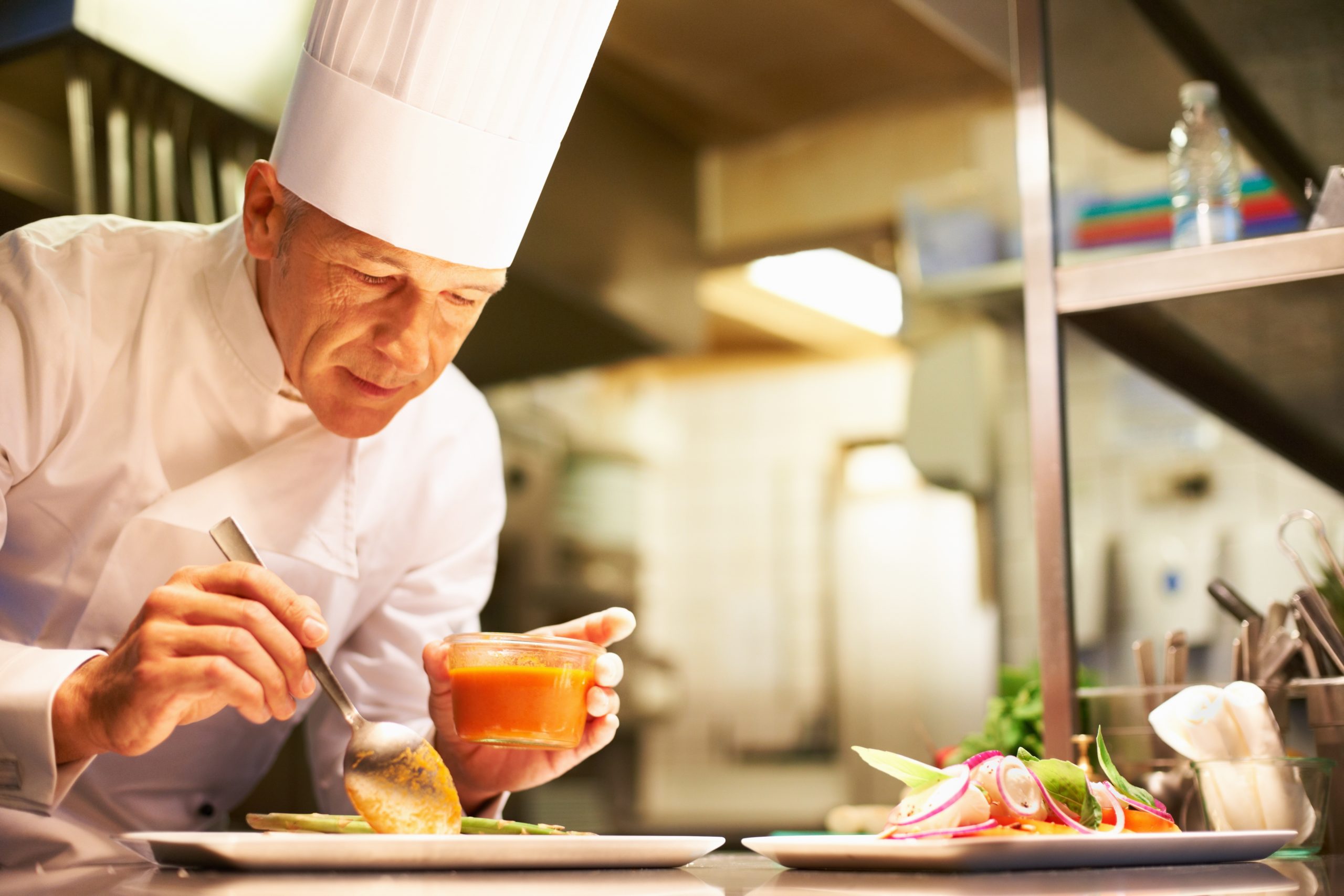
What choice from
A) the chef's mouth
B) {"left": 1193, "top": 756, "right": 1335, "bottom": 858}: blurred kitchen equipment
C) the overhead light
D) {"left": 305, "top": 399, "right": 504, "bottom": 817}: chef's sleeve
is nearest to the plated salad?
{"left": 1193, "top": 756, "right": 1335, "bottom": 858}: blurred kitchen equipment

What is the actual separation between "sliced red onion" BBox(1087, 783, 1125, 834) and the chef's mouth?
813 mm

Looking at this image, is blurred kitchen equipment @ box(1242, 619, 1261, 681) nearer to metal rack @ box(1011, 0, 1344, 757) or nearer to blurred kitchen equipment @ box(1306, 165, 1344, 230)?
metal rack @ box(1011, 0, 1344, 757)

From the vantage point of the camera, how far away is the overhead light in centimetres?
526

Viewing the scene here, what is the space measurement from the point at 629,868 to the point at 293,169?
0.82 meters

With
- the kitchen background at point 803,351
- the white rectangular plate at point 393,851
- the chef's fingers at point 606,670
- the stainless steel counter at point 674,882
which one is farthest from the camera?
the kitchen background at point 803,351

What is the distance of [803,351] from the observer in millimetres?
6016

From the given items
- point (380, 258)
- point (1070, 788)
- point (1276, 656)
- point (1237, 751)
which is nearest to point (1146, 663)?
point (1276, 656)

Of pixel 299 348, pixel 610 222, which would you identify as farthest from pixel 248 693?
pixel 610 222

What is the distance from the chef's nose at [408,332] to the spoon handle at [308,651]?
0.25 metres

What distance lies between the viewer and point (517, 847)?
3.16 feet

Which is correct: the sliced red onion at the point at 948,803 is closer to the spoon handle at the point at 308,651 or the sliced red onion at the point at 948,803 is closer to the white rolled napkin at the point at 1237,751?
the white rolled napkin at the point at 1237,751

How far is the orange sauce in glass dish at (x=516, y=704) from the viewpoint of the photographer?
3.91ft

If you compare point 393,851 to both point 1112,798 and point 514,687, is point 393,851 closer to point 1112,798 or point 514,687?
point 514,687

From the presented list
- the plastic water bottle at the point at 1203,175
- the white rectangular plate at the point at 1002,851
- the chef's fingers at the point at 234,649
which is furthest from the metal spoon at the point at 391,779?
the plastic water bottle at the point at 1203,175
